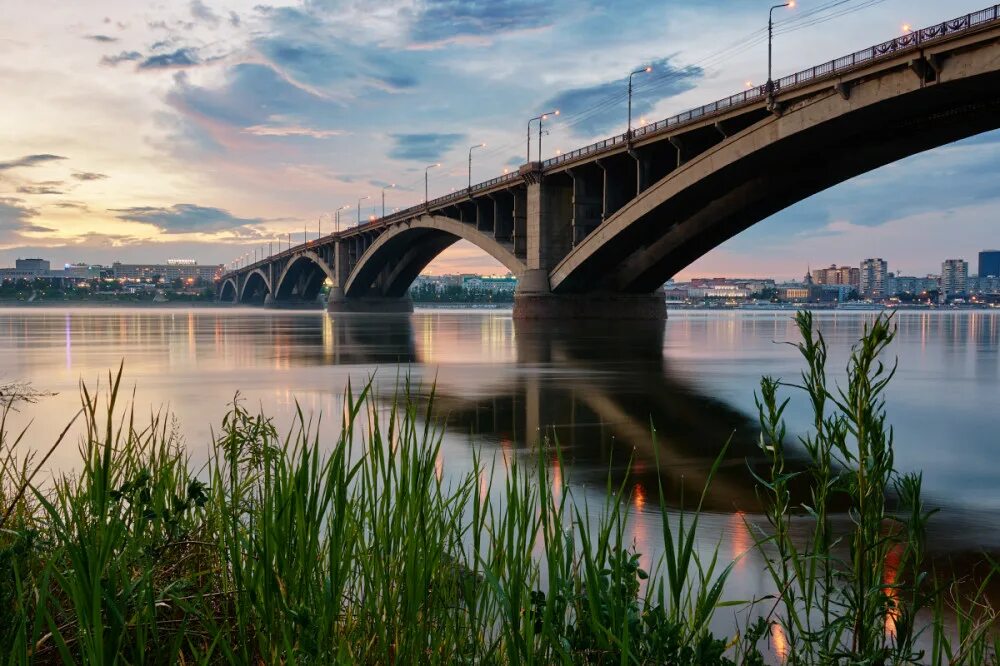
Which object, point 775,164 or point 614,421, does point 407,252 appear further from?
point 614,421

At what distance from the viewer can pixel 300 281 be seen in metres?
142

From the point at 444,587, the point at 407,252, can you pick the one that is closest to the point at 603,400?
the point at 444,587

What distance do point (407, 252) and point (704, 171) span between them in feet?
192

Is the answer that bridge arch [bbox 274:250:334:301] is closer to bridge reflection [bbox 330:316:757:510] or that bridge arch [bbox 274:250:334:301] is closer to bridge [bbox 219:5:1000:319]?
bridge [bbox 219:5:1000:319]

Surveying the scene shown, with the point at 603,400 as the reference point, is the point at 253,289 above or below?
above

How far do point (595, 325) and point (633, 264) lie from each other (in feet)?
18.3

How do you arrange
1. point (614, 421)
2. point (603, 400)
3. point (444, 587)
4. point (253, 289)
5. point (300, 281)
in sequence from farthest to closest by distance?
point (253, 289), point (300, 281), point (603, 400), point (614, 421), point (444, 587)

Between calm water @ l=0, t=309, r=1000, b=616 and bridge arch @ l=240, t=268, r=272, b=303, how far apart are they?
14491cm

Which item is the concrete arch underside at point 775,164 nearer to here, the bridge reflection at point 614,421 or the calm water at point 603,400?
the calm water at point 603,400

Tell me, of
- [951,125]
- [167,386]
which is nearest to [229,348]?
[167,386]

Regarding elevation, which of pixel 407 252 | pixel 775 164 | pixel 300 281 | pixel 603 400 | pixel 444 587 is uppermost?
pixel 775 164

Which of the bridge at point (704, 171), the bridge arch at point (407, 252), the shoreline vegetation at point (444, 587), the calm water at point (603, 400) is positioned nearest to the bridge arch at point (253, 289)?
the bridge arch at point (407, 252)

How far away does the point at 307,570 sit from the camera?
2859 millimetres

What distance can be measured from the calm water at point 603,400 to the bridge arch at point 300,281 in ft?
327
